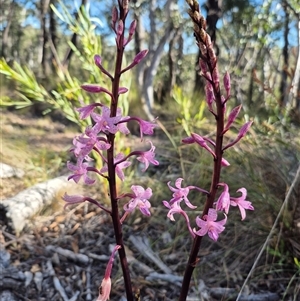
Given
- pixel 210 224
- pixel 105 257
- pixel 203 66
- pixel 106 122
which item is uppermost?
pixel 203 66

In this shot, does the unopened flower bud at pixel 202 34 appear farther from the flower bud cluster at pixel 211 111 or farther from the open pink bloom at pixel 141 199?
the open pink bloom at pixel 141 199

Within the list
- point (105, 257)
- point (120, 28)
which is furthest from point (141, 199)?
point (105, 257)

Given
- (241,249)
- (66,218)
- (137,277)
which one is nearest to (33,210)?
(66,218)

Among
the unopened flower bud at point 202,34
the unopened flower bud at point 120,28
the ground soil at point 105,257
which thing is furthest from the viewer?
the ground soil at point 105,257

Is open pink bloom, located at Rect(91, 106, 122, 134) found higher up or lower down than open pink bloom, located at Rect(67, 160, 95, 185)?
higher up

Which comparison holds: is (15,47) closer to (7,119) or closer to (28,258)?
(7,119)

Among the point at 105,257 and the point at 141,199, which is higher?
the point at 141,199

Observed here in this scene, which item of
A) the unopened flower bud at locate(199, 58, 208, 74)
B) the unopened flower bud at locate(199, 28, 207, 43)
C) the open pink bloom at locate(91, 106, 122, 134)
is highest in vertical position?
the unopened flower bud at locate(199, 28, 207, 43)

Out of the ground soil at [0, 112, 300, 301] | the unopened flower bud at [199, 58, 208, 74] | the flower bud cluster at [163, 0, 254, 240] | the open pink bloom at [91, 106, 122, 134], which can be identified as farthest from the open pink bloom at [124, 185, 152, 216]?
the ground soil at [0, 112, 300, 301]

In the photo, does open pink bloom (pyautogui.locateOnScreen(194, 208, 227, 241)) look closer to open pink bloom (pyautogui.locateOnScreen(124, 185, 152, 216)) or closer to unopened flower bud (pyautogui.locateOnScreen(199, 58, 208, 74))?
open pink bloom (pyautogui.locateOnScreen(124, 185, 152, 216))

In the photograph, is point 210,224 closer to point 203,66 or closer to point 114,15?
point 203,66

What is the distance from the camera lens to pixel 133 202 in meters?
1.02

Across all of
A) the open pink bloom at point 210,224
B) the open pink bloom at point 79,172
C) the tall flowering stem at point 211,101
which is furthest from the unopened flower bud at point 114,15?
the open pink bloom at point 210,224

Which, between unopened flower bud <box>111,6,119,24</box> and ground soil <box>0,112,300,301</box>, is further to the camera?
ground soil <box>0,112,300,301</box>
